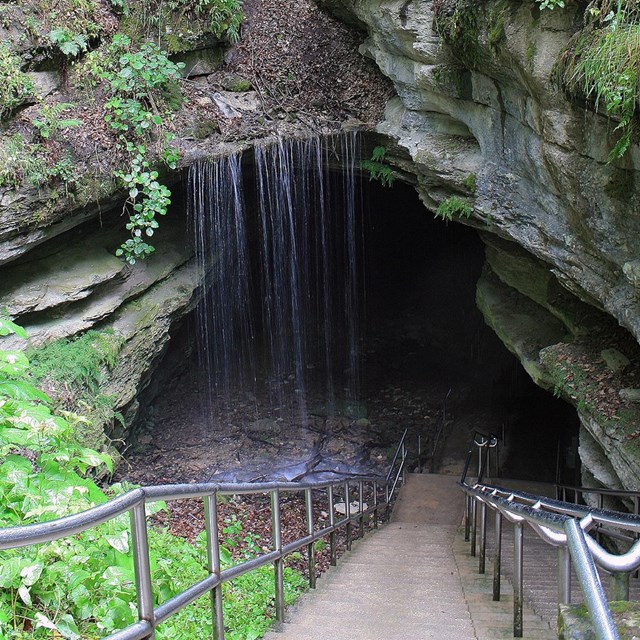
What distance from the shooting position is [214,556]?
2477 mm

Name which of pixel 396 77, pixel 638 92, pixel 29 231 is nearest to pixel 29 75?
pixel 29 231

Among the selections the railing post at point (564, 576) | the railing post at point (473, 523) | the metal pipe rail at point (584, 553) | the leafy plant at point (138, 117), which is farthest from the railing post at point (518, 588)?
the leafy plant at point (138, 117)

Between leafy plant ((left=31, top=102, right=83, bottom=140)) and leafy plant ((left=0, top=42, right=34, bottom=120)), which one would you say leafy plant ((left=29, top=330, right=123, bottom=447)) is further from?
leafy plant ((left=0, top=42, right=34, bottom=120))

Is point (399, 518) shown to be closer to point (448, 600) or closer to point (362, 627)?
point (448, 600)

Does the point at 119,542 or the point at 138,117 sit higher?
the point at 138,117

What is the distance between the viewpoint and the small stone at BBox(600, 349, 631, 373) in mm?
7141

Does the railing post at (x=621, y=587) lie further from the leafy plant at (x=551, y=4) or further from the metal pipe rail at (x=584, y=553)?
the leafy plant at (x=551, y=4)

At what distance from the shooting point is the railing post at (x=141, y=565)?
1818 millimetres

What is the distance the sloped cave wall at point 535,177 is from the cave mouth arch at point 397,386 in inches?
83.9

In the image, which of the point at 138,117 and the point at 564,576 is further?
the point at 138,117

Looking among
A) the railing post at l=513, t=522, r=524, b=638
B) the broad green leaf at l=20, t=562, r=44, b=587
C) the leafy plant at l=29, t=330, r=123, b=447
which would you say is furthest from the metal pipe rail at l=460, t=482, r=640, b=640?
the leafy plant at l=29, t=330, r=123, b=447

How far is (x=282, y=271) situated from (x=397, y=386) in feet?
13.0

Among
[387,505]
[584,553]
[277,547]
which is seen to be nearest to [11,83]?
[277,547]

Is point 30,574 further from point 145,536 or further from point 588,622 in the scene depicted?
point 588,622
